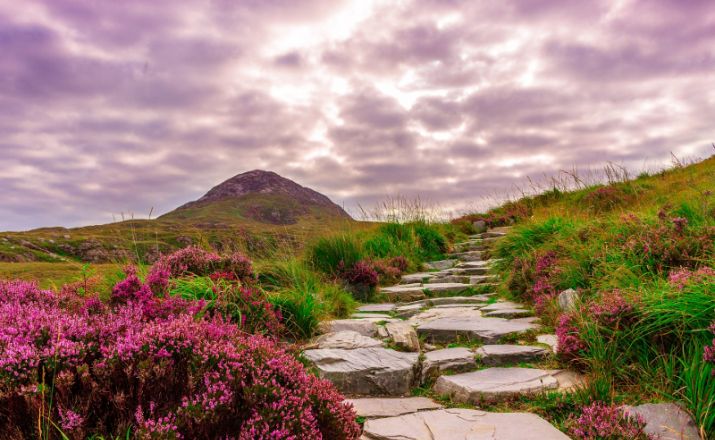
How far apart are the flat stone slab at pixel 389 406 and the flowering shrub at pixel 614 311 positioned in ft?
5.67

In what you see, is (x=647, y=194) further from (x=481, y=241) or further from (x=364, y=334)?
(x=364, y=334)

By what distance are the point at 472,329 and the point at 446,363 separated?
0.99 metres

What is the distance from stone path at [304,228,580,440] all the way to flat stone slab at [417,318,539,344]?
0.5 inches

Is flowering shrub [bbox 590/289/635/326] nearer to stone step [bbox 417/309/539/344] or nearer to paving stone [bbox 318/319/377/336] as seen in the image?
stone step [bbox 417/309/539/344]

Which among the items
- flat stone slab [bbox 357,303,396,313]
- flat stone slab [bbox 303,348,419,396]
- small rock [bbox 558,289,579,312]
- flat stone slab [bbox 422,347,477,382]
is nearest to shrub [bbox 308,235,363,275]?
flat stone slab [bbox 357,303,396,313]

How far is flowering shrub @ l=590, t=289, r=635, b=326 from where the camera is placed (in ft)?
13.6

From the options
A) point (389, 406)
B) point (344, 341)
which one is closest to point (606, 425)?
point (389, 406)

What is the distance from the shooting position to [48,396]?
2230 mm

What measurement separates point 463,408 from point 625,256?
3.43 metres

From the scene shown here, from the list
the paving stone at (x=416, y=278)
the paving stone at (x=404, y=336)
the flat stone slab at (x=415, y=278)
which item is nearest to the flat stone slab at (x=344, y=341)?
the paving stone at (x=404, y=336)

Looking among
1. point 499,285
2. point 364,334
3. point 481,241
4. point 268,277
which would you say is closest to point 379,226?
point 481,241

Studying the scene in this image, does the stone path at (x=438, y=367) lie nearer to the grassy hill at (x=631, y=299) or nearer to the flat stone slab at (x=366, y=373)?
the flat stone slab at (x=366, y=373)

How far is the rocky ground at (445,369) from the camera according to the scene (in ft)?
10.7

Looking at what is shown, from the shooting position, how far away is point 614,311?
164 inches
